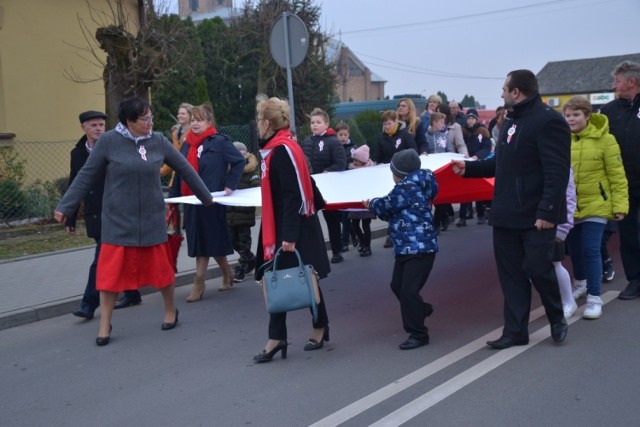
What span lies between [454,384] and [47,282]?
576cm

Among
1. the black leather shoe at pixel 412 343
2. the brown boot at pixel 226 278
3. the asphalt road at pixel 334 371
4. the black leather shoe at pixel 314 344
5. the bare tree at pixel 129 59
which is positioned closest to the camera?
the asphalt road at pixel 334 371

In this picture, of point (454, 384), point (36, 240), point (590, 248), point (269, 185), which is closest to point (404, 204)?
point (269, 185)

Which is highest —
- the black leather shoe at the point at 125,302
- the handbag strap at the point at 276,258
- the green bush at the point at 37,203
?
the handbag strap at the point at 276,258

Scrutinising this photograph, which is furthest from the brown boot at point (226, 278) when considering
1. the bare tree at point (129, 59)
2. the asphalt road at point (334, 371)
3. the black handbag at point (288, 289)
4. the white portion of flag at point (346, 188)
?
the bare tree at point (129, 59)

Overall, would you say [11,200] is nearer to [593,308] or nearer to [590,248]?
[590,248]

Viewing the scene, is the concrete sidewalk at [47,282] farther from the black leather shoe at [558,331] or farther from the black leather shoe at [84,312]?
the black leather shoe at [558,331]

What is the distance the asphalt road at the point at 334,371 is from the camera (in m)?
4.91

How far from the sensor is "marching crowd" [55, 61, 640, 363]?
18.8 feet

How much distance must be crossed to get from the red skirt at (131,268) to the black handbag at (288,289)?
4.96 feet

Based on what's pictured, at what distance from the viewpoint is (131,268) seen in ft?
22.4

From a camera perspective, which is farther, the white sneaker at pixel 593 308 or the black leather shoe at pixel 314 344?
the white sneaker at pixel 593 308

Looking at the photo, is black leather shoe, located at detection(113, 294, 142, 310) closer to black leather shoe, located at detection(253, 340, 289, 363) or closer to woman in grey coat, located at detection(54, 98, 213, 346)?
woman in grey coat, located at detection(54, 98, 213, 346)

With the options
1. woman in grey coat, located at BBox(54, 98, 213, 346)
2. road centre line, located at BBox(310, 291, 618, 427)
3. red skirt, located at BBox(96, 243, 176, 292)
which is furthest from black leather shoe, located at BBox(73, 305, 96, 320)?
road centre line, located at BBox(310, 291, 618, 427)

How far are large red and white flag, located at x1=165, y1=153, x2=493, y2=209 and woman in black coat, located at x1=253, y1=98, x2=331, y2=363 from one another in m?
1.01
